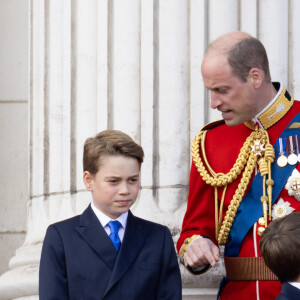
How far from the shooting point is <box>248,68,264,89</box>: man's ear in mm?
3854

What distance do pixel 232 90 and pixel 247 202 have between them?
42 cm

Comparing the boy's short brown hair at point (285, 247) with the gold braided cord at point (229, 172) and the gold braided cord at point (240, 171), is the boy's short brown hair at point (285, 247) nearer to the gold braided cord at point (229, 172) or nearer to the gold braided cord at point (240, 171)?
the gold braided cord at point (240, 171)

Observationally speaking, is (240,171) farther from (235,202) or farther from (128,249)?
(128,249)

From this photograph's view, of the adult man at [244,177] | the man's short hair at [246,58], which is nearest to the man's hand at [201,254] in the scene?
the adult man at [244,177]

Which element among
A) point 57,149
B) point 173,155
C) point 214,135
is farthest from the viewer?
point 57,149

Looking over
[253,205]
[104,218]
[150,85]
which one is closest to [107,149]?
[104,218]

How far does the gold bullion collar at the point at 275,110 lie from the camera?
12.8 ft

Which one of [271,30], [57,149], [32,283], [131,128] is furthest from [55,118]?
[271,30]

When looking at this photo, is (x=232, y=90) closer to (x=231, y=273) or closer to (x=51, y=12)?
(x=231, y=273)

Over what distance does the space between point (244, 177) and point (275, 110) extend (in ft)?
0.91

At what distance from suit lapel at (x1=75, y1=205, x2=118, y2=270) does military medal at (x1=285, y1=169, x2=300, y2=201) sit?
2.22 ft

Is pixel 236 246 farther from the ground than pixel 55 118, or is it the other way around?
pixel 55 118

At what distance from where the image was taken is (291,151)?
151 inches

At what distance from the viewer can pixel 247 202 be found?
3.89 meters
